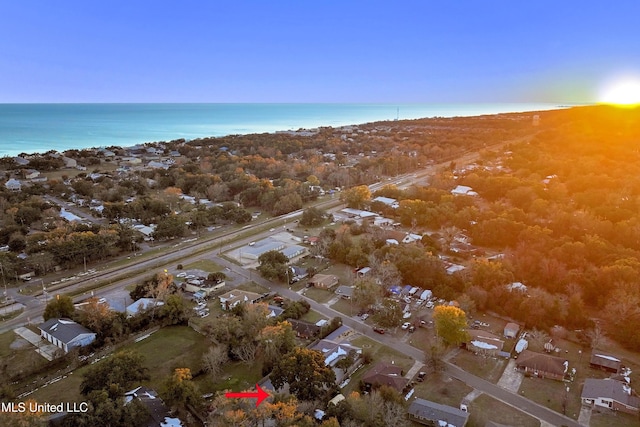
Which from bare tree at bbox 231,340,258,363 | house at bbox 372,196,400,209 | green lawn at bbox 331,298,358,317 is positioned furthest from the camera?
house at bbox 372,196,400,209

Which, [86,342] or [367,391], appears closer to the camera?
[367,391]

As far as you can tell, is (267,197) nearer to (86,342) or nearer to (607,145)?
(86,342)

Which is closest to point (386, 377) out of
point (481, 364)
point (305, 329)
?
point (481, 364)

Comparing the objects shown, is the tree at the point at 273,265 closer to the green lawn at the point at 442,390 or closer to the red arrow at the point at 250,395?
the red arrow at the point at 250,395

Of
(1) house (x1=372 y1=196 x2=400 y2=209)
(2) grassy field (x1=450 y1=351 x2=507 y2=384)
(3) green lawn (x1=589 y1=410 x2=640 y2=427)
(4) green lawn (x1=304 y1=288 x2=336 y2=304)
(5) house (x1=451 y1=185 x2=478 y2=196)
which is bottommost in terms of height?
(3) green lawn (x1=589 y1=410 x2=640 y2=427)

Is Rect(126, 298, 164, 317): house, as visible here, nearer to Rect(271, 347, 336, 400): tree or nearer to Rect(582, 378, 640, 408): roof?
Rect(271, 347, 336, 400): tree

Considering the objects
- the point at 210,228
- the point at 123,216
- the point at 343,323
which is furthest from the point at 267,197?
the point at 343,323

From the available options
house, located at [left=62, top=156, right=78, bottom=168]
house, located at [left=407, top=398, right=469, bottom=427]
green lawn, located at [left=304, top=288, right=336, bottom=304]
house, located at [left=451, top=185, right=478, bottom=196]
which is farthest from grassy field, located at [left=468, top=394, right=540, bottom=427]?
house, located at [left=62, top=156, right=78, bottom=168]

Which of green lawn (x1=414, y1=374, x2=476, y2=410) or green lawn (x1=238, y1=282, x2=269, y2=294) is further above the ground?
green lawn (x1=238, y1=282, x2=269, y2=294)

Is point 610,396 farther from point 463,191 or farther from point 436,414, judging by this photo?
point 463,191
